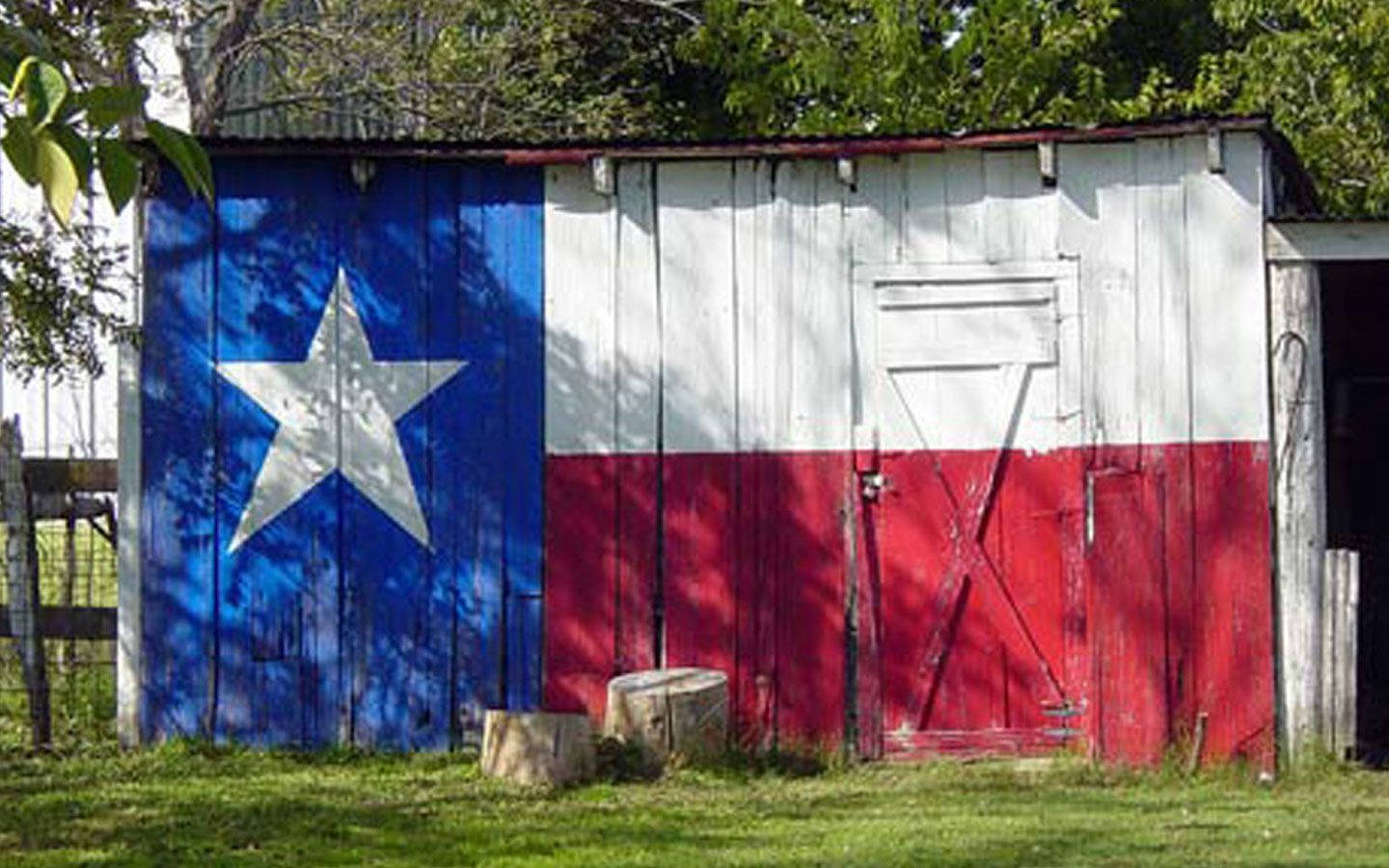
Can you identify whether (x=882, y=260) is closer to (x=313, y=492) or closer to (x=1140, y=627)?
(x=1140, y=627)

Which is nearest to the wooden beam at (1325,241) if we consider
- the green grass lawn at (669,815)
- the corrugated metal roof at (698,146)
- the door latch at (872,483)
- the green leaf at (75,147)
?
the corrugated metal roof at (698,146)

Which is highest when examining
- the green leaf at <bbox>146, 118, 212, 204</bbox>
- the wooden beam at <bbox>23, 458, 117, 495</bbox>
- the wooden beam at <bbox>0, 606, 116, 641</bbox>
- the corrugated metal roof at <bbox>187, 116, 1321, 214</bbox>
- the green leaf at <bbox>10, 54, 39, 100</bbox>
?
the corrugated metal roof at <bbox>187, 116, 1321, 214</bbox>

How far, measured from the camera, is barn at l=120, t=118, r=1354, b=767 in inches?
454

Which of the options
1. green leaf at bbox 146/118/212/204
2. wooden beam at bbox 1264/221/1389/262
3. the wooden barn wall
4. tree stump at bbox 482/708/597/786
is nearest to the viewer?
green leaf at bbox 146/118/212/204

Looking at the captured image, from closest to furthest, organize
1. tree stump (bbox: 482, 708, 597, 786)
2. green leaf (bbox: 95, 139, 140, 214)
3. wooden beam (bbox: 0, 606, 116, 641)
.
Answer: green leaf (bbox: 95, 139, 140, 214), tree stump (bbox: 482, 708, 597, 786), wooden beam (bbox: 0, 606, 116, 641)

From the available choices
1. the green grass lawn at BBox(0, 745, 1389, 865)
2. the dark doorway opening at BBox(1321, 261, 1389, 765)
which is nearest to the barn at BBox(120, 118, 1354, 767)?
the green grass lawn at BBox(0, 745, 1389, 865)

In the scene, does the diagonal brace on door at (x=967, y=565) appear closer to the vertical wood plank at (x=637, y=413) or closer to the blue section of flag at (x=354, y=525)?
the vertical wood plank at (x=637, y=413)

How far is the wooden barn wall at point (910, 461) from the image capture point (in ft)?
37.3

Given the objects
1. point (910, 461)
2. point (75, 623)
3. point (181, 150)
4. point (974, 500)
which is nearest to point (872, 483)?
point (910, 461)

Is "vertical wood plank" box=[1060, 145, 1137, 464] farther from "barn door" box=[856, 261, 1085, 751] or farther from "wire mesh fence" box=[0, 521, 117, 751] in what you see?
"wire mesh fence" box=[0, 521, 117, 751]

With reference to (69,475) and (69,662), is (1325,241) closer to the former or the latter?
(69,475)

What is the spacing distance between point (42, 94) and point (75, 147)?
0.44ft

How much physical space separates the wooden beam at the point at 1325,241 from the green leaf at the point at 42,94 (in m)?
8.16

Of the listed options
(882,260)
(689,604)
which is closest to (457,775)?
(689,604)
